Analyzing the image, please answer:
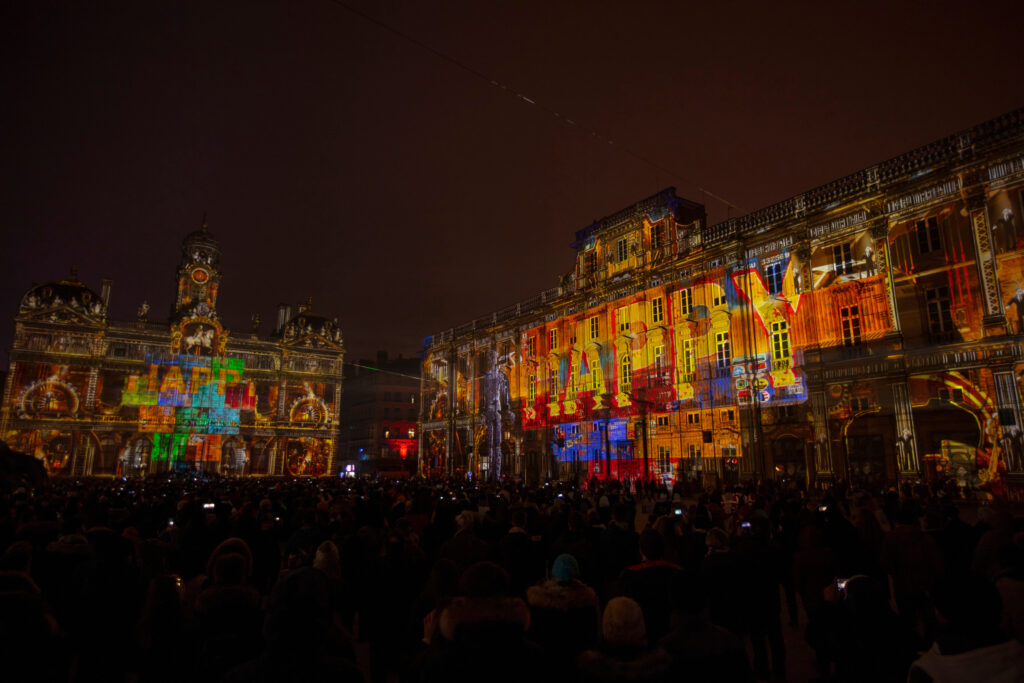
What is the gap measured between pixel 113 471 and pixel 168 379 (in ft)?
31.9

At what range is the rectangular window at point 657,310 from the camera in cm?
3578

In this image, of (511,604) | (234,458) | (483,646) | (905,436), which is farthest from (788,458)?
(234,458)

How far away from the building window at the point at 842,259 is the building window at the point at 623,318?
44.2 ft

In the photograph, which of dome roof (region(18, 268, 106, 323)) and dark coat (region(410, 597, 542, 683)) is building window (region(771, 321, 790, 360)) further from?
dome roof (region(18, 268, 106, 323))

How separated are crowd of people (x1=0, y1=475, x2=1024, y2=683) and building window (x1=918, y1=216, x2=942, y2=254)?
18.3m

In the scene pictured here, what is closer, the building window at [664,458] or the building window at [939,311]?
the building window at [939,311]

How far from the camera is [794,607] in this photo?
8.58m

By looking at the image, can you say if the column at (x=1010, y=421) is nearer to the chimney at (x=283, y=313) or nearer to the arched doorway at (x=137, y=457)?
the arched doorway at (x=137, y=457)

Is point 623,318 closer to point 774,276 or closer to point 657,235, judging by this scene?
point 657,235

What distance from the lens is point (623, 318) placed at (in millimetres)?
38500

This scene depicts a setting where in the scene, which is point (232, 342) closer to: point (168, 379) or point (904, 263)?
point (168, 379)

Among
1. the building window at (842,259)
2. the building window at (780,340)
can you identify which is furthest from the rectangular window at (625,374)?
the building window at (842,259)

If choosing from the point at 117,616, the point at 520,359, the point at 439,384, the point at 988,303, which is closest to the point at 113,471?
the point at 439,384

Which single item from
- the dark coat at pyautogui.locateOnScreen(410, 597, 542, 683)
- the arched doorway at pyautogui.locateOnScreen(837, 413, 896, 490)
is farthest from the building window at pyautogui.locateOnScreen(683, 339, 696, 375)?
the dark coat at pyautogui.locateOnScreen(410, 597, 542, 683)
